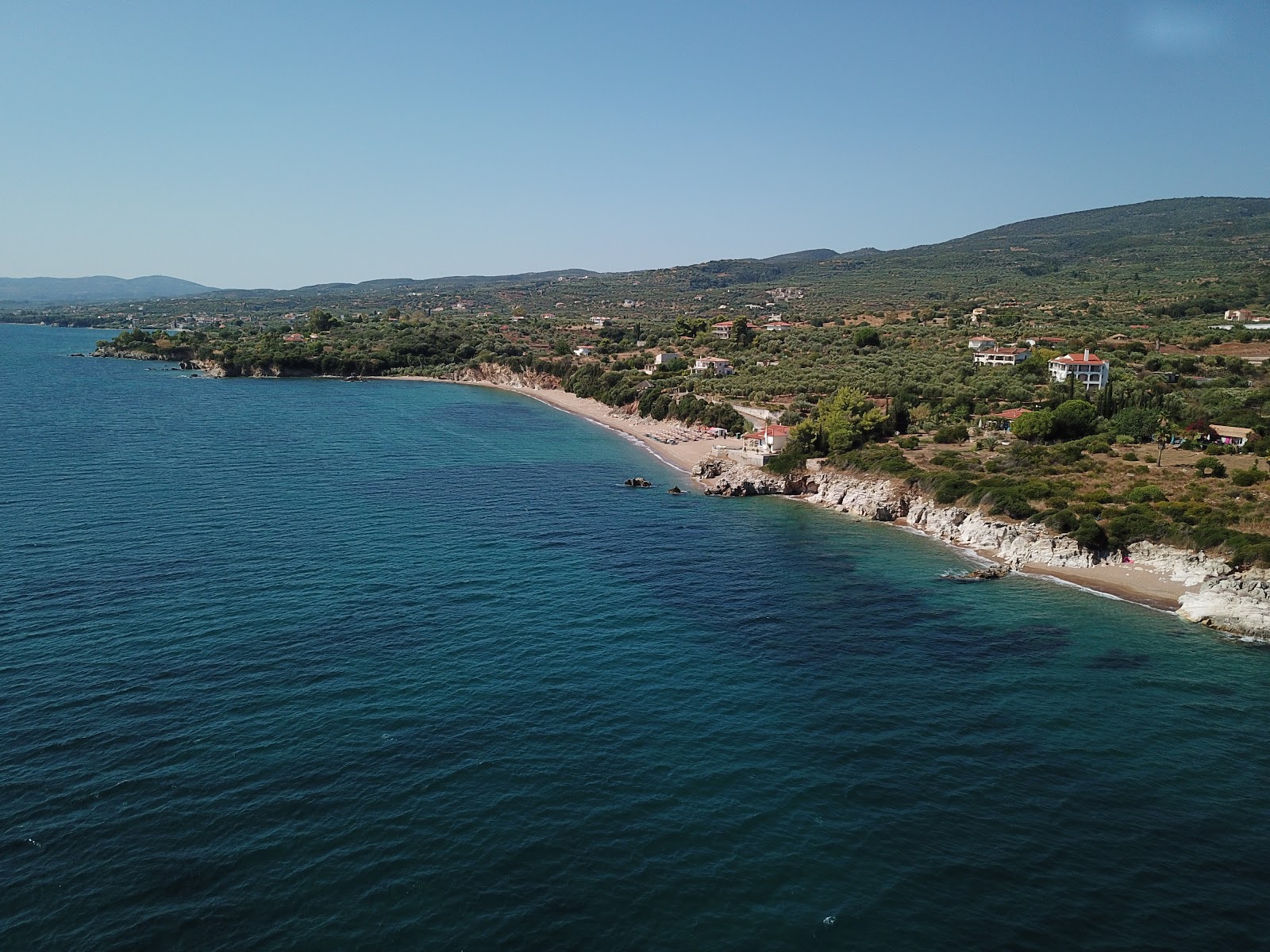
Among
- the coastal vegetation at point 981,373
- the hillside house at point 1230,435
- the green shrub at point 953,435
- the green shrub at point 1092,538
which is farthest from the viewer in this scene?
the green shrub at point 953,435

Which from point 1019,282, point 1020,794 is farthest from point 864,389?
point 1019,282

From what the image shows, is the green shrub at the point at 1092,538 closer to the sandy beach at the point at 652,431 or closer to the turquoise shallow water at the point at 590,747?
the turquoise shallow water at the point at 590,747

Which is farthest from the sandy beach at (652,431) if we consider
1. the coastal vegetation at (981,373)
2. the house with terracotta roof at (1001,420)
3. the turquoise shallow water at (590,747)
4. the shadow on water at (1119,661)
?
the shadow on water at (1119,661)

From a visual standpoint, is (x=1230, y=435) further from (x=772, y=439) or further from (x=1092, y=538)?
(x=772, y=439)

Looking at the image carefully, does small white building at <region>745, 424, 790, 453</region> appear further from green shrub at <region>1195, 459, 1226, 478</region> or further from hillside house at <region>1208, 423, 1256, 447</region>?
hillside house at <region>1208, 423, 1256, 447</region>

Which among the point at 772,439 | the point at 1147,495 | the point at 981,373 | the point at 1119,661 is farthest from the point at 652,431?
the point at 1119,661

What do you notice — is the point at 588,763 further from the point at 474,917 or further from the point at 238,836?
the point at 238,836

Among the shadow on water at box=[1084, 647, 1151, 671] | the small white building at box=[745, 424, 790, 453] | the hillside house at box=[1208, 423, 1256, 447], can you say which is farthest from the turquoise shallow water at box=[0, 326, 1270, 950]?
the hillside house at box=[1208, 423, 1256, 447]

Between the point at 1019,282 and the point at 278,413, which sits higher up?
the point at 1019,282
